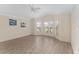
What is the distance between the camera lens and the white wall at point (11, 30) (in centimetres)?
555

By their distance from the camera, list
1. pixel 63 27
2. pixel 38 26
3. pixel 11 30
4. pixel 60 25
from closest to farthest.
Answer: pixel 38 26 < pixel 63 27 < pixel 60 25 < pixel 11 30

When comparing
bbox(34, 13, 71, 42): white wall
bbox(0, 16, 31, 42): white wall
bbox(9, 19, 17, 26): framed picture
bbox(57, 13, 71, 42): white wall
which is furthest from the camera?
bbox(9, 19, 17, 26): framed picture

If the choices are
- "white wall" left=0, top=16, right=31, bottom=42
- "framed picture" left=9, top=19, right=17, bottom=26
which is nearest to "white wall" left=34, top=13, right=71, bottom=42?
"white wall" left=0, top=16, right=31, bottom=42

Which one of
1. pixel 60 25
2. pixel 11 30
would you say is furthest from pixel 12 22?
pixel 60 25

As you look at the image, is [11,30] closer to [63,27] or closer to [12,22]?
[12,22]

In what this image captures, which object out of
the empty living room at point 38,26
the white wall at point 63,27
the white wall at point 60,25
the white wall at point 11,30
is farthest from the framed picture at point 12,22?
the white wall at point 63,27

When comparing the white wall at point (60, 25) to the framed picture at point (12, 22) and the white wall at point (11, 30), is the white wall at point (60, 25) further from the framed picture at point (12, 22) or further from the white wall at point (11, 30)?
the framed picture at point (12, 22)

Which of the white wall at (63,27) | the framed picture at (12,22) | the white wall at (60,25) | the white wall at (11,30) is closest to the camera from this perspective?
the white wall at (63,27)

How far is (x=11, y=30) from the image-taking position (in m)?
6.05

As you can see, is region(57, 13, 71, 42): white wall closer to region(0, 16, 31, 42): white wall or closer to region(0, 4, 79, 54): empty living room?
region(0, 4, 79, 54): empty living room

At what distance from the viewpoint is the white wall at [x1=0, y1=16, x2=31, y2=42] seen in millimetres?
5547

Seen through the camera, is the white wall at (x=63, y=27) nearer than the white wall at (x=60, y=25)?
Yes

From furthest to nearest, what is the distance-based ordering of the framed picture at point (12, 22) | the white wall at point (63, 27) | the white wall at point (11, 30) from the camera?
the framed picture at point (12, 22) < the white wall at point (11, 30) < the white wall at point (63, 27)
